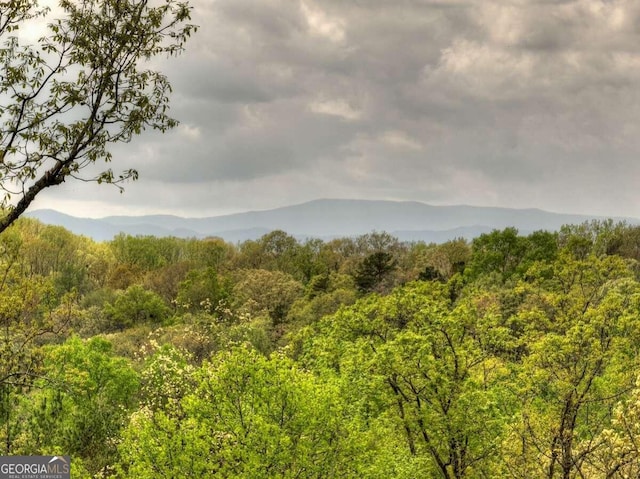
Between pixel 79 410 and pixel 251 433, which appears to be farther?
pixel 79 410

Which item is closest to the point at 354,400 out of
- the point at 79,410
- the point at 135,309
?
the point at 79,410

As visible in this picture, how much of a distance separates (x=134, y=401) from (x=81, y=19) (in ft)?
99.4

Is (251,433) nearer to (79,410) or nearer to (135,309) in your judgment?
(79,410)

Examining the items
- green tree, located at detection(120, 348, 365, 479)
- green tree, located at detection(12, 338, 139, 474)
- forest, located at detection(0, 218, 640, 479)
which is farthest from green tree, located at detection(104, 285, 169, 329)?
green tree, located at detection(120, 348, 365, 479)

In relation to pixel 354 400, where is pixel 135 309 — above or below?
below

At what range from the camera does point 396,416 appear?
942 inches

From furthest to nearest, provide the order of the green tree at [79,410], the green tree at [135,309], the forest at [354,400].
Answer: the green tree at [135,309] → the green tree at [79,410] → the forest at [354,400]

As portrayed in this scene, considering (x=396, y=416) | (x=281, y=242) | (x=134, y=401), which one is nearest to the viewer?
(x=396, y=416)

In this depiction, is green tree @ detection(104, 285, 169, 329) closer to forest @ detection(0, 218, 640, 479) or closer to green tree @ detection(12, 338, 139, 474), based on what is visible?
forest @ detection(0, 218, 640, 479)

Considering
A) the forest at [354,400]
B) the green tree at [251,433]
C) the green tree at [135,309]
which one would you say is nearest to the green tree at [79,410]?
the forest at [354,400]

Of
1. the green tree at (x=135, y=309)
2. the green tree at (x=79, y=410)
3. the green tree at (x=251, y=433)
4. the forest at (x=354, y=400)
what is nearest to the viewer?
the forest at (x=354, y=400)

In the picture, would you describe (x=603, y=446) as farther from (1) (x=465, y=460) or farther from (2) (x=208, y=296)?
(2) (x=208, y=296)

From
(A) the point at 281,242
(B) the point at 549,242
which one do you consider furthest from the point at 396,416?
(A) the point at 281,242

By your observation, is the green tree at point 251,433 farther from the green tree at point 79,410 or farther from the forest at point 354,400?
the green tree at point 79,410
